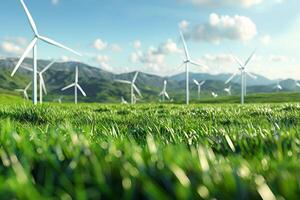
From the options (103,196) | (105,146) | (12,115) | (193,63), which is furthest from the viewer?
(193,63)

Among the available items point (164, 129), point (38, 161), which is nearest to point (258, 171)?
point (38, 161)

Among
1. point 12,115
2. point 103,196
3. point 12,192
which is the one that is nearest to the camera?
point 12,192

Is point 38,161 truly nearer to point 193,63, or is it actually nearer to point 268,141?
point 268,141

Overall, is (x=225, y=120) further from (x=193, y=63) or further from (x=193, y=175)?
(x=193, y=63)

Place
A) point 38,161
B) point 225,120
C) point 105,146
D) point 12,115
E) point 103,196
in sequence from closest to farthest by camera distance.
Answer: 1. point 103,196
2. point 38,161
3. point 105,146
4. point 225,120
5. point 12,115

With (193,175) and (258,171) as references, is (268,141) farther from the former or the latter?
(193,175)

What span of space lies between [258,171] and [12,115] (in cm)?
1240

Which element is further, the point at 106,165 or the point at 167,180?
the point at 106,165

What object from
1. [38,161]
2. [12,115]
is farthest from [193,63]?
[38,161]

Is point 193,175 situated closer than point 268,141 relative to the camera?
Yes

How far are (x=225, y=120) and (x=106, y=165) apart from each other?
9.43m

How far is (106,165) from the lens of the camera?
236 centimetres

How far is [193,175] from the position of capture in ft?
7.02

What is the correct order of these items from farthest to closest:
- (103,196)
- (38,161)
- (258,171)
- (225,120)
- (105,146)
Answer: (225,120) < (105,146) < (38,161) < (258,171) < (103,196)
